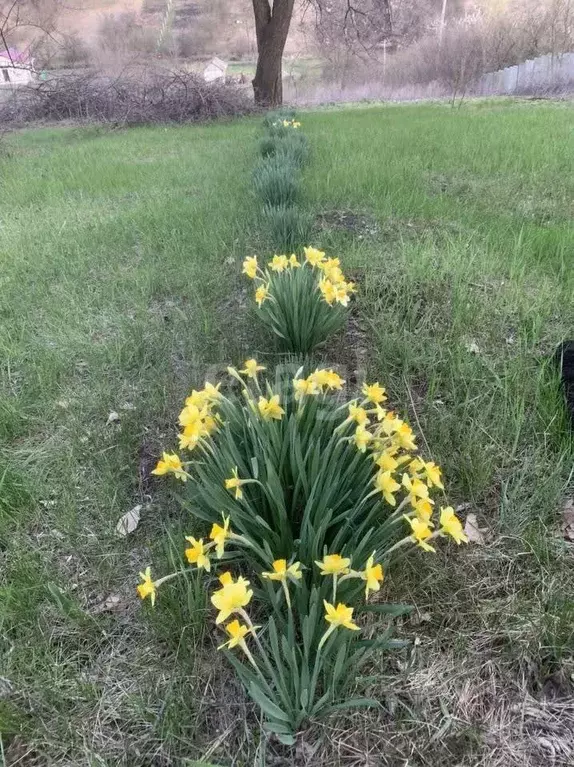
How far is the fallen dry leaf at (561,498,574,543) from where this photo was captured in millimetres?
1410

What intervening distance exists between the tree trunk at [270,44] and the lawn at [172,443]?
9.86 m

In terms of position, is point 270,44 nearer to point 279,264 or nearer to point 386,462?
point 279,264

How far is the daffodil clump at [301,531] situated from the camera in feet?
3.14

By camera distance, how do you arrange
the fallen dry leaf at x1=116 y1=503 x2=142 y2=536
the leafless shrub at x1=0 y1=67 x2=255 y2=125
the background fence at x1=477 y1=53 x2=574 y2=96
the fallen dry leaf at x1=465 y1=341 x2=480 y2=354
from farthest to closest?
1. the background fence at x1=477 y1=53 x2=574 y2=96
2. the leafless shrub at x1=0 y1=67 x2=255 y2=125
3. the fallen dry leaf at x1=465 y1=341 x2=480 y2=354
4. the fallen dry leaf at x1=116 y1=503 x2=142 y2=536

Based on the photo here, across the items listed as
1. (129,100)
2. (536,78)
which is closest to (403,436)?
(129,100)

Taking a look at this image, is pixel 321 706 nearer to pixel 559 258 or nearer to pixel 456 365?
pixel 456 365

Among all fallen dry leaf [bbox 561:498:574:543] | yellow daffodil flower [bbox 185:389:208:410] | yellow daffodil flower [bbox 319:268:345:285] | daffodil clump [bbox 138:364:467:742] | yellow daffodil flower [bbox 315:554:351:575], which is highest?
yellow daffodil flower [bbox 319:268:345:285]

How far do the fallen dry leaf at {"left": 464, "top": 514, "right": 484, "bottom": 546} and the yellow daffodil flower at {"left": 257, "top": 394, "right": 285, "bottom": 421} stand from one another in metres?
0.65

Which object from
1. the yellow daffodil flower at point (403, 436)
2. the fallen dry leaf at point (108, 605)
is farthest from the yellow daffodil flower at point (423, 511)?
the fallen dry leaf at point (108, 605)

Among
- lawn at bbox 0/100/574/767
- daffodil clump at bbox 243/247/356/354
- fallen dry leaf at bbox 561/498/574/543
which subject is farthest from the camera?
daffodil clump at bbox 243/247/356/354

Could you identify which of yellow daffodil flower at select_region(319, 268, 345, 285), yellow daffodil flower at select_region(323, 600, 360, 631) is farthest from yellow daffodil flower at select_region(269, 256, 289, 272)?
yellow daffodil flower at select_region(323, 600, 360, 631)

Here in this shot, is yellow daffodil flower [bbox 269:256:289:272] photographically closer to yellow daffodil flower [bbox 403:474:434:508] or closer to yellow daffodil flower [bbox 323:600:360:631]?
yellow daffodil flower [bbox 403:474:434:508]

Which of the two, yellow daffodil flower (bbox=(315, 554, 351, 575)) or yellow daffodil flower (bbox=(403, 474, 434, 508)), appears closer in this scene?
yellow daffodil flower (bbox=(315, 554, 351, 575))

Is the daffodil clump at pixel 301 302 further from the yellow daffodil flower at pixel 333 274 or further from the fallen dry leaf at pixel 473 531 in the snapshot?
the fallen dry leaf at pixel 473 531
